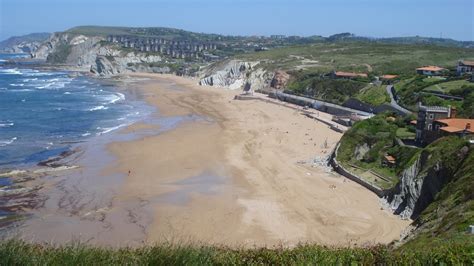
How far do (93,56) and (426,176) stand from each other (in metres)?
120

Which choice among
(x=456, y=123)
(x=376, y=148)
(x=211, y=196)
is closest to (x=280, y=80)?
(x=376, y=148)

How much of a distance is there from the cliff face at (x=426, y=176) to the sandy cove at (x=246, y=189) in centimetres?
96

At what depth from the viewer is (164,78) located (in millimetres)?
102438

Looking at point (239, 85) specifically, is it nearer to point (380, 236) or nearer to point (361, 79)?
point (361, 79)

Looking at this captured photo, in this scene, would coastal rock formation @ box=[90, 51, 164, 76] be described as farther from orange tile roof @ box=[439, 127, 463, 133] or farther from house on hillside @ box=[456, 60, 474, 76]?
orange tile roof @ box=[439, 127, 463, 133]

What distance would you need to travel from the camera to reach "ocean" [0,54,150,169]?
36938 mm

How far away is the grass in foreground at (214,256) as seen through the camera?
314 inches

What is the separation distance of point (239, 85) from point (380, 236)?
6732 cm

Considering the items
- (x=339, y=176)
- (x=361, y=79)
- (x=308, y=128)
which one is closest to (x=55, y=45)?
(x=361, y=79)

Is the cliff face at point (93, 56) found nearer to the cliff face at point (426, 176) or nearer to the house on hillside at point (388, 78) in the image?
the house on hillside at point (388, 78)

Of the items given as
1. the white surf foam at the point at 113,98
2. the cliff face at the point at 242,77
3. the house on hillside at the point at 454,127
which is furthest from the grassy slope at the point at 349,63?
the white surf foam at the point at 113,98

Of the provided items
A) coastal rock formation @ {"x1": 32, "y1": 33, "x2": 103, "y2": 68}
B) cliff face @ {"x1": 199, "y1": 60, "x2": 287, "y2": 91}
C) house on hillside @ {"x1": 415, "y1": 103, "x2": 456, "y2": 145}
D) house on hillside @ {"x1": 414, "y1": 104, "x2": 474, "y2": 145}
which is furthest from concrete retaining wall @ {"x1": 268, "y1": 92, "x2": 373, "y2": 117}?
coastal rock formation @ {"x1": 32, "y1": 33, "x2": 103, "y2": 68}

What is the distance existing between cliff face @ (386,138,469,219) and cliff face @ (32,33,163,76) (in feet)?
306

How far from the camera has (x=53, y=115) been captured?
52.2m
